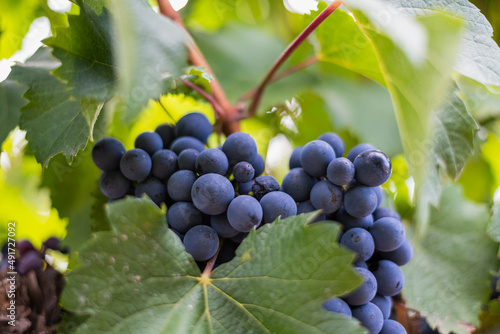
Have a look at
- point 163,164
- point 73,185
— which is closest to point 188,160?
point 163,164

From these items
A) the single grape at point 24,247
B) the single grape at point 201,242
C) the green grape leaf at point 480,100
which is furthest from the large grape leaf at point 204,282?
the green grape leaf at point 480,100

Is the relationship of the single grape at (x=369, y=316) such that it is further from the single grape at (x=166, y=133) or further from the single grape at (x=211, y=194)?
the single grape at (x=166, y=133)

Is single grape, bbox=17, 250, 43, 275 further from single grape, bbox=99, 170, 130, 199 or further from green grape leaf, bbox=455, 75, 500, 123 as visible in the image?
green grape leaf, bbox=455, 75, 500, 123

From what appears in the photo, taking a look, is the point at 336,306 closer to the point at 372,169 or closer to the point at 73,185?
the point at 372,169

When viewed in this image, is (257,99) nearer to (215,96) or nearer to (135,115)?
(215,96)

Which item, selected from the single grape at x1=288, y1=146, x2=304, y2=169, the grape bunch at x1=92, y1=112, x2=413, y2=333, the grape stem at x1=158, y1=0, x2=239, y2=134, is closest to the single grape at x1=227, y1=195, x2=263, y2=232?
the grape bunch at x1=92, y1=112, x2=413, y2=333
